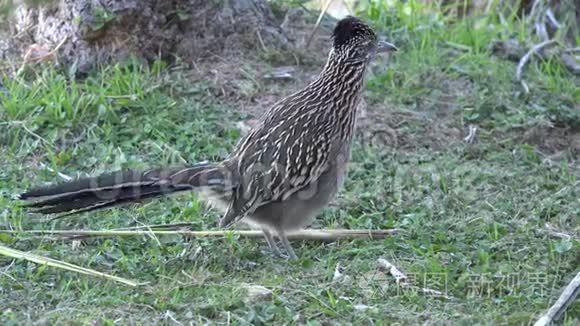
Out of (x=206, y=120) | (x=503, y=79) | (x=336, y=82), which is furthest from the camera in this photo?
(x=503, y=79)

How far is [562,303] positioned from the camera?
17.1 ft

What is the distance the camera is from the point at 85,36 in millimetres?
8031

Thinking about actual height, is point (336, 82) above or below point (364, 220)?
above

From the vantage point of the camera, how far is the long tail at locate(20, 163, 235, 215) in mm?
5766

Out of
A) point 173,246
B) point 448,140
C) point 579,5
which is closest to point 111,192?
point 173,246

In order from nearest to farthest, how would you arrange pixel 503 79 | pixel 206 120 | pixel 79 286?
pixel 79 286, pixel 206 120, pixel 503 79

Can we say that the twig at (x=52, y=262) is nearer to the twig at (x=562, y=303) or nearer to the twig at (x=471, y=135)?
the twig at (x=562, y=303)

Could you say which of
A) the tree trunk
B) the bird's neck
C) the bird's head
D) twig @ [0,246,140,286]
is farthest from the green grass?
the bird's head

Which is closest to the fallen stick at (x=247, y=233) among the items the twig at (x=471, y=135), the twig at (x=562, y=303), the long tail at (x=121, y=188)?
the long tail at (x=121, y=188)

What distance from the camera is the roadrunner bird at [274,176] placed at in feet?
19.3

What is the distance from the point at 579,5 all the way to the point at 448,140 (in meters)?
3.52

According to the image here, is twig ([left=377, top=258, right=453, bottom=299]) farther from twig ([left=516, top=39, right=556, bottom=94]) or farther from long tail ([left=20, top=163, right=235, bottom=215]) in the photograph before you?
twig ([left=516, top=39, right=556, bottom=94])

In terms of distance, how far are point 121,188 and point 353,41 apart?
181 cm

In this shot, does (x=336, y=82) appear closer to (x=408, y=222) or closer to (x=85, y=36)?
(x=408, y=222)
